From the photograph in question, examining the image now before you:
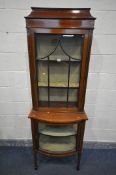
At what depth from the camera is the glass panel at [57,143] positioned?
1.78 metres

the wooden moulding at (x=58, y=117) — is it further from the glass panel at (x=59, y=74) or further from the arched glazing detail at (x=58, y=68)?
the glass panel at (x=59, y=74)

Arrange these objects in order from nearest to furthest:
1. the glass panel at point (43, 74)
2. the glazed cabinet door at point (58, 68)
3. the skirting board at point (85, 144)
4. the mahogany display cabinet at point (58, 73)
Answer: the mahogany display cabinet at point (58, 73) → the glazed cabinet door at point (58, 68) → the glass panel at point (43, 74) → the skirting board at point (85, 144)

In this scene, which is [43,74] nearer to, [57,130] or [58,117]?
[58,117]

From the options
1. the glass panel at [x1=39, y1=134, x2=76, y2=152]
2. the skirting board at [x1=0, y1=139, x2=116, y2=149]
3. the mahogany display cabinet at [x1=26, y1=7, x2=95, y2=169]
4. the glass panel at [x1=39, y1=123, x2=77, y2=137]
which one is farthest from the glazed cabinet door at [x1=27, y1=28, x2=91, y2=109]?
the skirting board at [x1=0, y1=139, x2=116, y2=149]

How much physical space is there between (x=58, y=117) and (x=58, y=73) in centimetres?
42

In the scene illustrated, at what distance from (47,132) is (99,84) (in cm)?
81

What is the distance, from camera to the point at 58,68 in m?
1.56

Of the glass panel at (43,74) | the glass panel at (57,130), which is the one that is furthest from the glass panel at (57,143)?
the glass panel at (43,74)

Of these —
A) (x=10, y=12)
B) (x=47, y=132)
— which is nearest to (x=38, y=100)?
(x=47, y=132)

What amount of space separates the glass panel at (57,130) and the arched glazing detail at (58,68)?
25 centimetres

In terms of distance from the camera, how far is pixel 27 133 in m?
2.19

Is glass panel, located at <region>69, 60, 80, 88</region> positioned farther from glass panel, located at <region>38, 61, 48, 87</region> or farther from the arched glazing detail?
glass panel, located at <region>38, 61, 48, 87</region>

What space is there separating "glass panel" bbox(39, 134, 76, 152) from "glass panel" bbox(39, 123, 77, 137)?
0.14 m

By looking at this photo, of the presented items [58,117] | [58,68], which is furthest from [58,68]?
[58,117]
